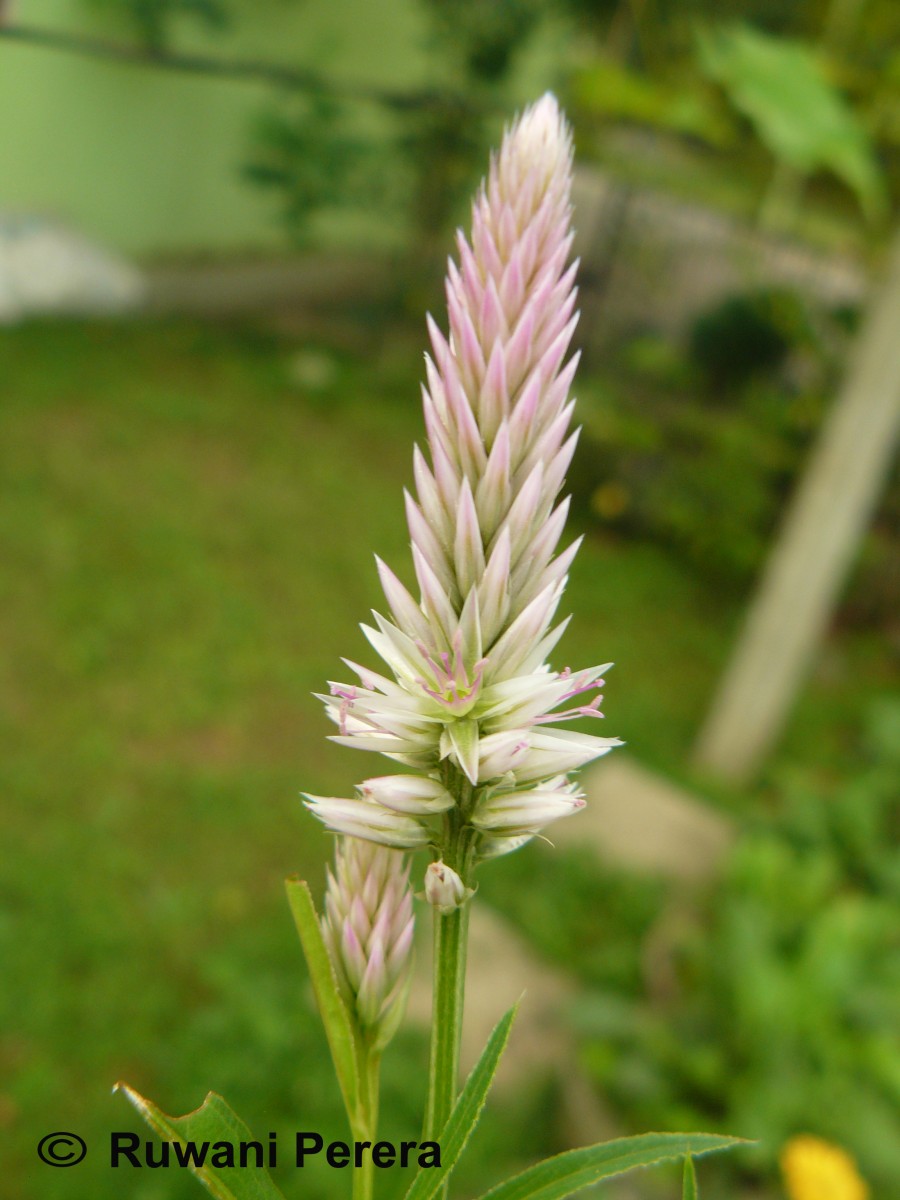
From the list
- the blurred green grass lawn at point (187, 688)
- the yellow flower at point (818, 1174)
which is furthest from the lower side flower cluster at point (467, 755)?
the blurred green grass lawn at point (187, 688)

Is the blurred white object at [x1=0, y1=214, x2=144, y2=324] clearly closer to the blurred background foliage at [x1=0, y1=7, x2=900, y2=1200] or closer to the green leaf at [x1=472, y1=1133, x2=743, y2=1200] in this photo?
the blurred background foliage at [x1=0, y1=7, x2=900, y2=1200]

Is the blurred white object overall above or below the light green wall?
below

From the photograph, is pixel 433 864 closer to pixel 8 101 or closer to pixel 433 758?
pixel 433 758

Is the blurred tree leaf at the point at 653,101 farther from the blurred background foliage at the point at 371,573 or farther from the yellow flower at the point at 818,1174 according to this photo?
the yellow flower at the point at 818,1174

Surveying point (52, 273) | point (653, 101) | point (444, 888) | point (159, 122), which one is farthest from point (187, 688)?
point (159, 122)

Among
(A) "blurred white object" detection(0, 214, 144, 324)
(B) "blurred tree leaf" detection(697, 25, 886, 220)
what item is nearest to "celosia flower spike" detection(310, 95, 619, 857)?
(B) "blurred tree leaf" detection(697, 25, 886, 220)

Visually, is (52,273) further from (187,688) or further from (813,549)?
(813,549)
